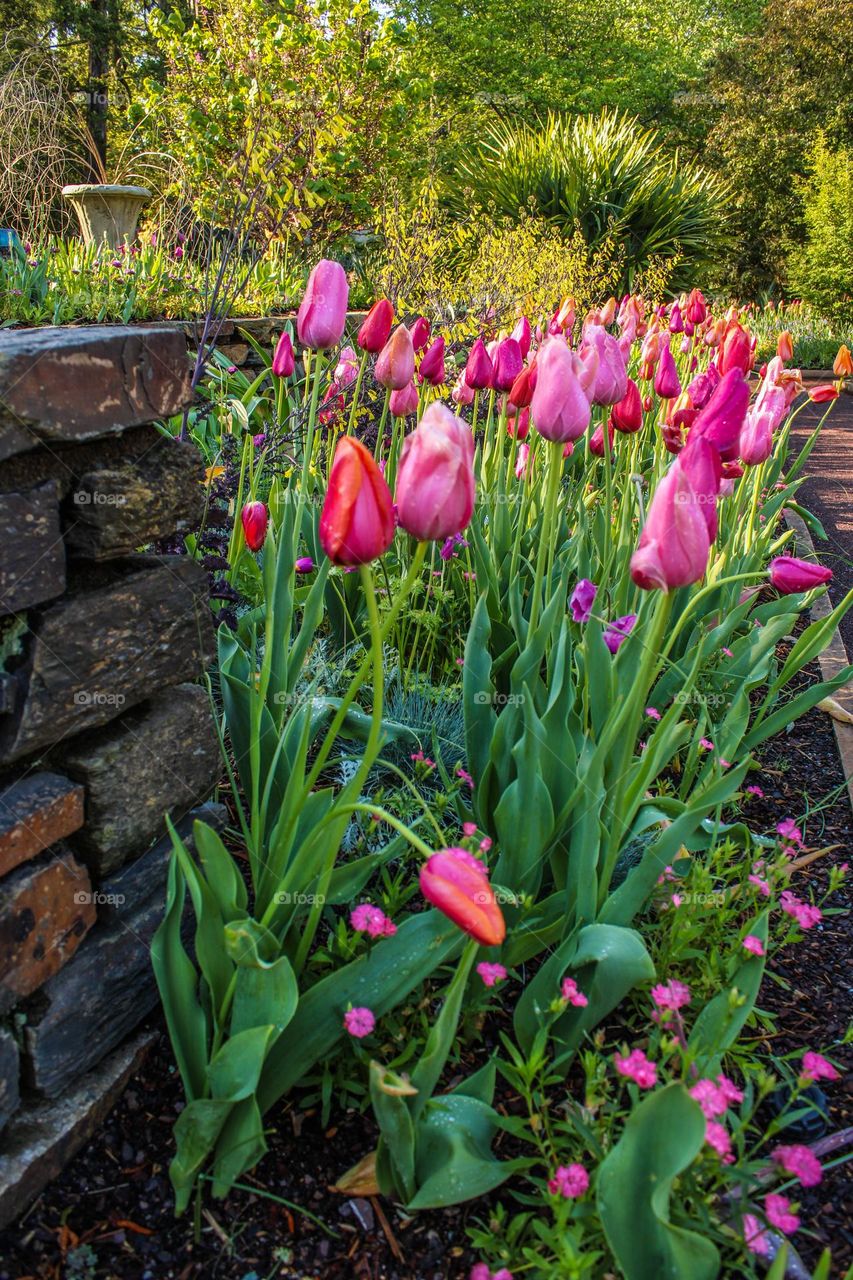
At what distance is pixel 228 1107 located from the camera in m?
1.13

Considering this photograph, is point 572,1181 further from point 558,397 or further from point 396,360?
point 396,360

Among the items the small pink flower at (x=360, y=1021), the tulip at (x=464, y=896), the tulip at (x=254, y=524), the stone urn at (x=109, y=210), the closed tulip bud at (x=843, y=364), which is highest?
the stone urn at (x=109, y=210)

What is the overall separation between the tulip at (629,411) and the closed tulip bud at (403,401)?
487mm

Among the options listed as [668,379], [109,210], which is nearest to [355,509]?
[668,379]

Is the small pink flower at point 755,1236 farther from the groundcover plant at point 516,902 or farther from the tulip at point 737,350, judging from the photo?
the tulip at point 737,350

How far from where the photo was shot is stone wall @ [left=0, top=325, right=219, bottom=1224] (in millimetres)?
1171

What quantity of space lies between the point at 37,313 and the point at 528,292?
275 centimetres

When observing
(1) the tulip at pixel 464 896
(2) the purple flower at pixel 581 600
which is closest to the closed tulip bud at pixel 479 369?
(2) the purple flower at pixel 581 600

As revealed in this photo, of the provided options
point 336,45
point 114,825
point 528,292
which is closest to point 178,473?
point 114,825

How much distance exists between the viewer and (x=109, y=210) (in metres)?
8.16


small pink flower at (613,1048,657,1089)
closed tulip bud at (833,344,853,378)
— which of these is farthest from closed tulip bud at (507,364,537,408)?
closed tulip bud at (833,344,853,378)

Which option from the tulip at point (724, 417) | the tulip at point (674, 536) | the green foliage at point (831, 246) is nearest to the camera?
the tulip at point (674, 536)

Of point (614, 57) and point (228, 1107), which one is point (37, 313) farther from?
point (614, 57)

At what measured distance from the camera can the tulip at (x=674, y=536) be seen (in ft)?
3.78
